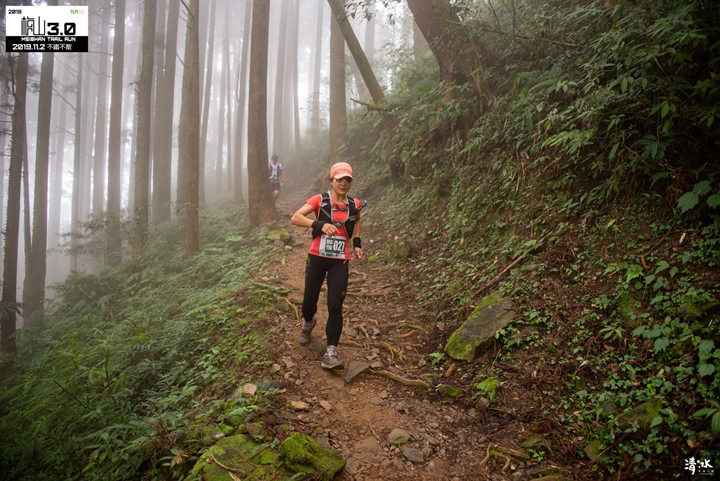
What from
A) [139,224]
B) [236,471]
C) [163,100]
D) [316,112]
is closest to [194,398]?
[236,471]

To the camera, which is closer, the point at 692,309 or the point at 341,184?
the point at 692,309

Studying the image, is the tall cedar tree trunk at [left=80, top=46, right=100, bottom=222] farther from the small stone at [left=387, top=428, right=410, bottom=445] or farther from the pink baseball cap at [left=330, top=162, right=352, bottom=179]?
the small stone at [left=387, top=428, right=410, bottom=445]

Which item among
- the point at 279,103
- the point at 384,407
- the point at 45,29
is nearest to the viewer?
the point at 384,407

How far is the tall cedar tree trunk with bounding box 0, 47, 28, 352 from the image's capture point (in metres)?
9.18

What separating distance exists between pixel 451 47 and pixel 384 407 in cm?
728

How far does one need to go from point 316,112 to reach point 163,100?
954cm

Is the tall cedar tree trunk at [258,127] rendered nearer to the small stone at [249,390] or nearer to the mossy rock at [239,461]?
the small stone at [249,390]

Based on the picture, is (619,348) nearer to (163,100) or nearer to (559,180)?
(559,180)

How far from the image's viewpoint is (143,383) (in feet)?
14.1

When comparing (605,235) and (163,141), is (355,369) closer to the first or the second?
(605,235)

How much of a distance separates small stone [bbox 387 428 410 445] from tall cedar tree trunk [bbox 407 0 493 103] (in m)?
6.34

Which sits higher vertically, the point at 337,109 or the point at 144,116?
the point at 337,109

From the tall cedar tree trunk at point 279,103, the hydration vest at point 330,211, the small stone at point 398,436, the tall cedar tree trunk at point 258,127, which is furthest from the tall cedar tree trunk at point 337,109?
the small stone at point 398,436

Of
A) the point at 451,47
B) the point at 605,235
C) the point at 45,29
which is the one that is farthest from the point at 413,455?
the point at 45,29
